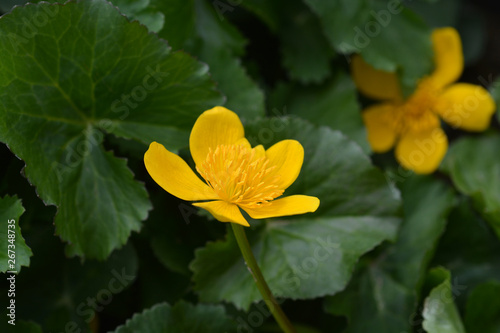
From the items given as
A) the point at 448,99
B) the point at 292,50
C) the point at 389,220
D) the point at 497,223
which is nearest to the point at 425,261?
the point at 389,220

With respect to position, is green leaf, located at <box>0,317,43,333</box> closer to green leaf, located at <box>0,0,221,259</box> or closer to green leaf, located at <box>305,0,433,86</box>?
green leaf, located at <box>0,0,221,259</box>

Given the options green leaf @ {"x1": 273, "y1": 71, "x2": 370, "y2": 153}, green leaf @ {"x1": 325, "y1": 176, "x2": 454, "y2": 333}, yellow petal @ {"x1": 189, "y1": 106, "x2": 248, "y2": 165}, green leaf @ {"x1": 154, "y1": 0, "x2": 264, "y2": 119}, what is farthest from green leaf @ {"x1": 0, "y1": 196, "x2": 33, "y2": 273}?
green leaf @ {"x1": 273, "y1": 71, "x2": 370, "y2": 153}

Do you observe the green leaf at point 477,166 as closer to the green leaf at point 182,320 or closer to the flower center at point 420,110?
the flower center at point 420,110

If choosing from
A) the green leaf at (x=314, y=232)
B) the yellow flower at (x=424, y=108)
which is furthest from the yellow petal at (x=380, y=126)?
the green leaf at (x=314, y=232)

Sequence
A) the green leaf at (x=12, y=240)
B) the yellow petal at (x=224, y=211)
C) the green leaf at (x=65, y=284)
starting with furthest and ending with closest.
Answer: the green leaf at (x=65, y=284) → the green leaf at (x=12, y=240) → the yellow petal at (x=224, y=211)

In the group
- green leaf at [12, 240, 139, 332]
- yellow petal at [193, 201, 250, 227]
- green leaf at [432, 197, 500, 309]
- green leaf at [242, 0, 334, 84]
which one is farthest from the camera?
green leaf at [242, 0, 334, 84]

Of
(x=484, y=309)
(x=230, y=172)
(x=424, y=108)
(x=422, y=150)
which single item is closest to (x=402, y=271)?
(x=484, y=309)

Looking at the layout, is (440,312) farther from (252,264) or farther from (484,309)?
(252,264)
